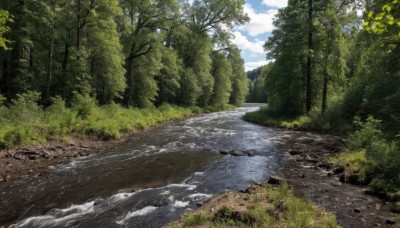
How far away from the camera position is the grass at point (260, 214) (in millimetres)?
6914

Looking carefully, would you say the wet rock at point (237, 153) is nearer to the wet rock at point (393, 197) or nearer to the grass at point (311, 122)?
the wet rock at point (393, 197)

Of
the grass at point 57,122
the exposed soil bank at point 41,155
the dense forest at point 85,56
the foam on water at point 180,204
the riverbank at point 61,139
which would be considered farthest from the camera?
the dense forest at point 85,56

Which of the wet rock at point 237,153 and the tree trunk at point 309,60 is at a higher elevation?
the tree trunk at point 309,60

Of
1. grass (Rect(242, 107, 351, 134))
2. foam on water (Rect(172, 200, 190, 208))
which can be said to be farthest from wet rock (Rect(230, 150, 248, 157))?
grass (Rect(242, 107, 351, 134))

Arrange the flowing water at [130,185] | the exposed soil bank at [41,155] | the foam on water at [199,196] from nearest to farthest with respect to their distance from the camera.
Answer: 1. the flowing water at [130,185]
2. the foam on water at [199,196]
3. the exposed soil bank at [41,155]

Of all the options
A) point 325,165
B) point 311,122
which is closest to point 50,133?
point 325,165

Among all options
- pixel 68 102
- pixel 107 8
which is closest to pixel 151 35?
pixel 107 8

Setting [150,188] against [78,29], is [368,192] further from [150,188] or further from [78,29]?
[78,29]

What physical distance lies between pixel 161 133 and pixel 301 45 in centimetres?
1556

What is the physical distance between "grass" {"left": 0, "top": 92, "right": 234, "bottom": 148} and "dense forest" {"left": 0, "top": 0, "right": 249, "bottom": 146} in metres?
0.06

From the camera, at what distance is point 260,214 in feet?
23.7

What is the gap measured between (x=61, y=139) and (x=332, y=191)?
14.4 meters

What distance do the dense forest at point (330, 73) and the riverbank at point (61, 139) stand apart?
13.5 metres

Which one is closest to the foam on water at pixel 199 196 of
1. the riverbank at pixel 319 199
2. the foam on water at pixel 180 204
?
the foam on water at pixel 180 204
